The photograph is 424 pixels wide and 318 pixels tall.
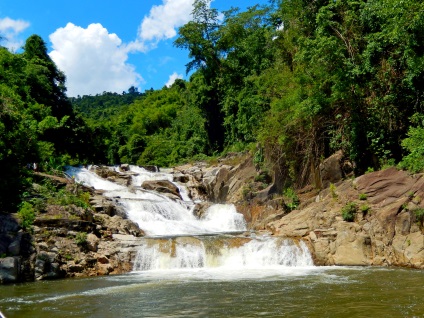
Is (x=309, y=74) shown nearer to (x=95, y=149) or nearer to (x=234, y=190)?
(x=234, y=190)

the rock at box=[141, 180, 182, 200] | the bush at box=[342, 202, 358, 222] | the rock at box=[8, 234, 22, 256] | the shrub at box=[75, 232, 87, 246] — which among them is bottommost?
the rock at box=[8, 234, 22, 256]

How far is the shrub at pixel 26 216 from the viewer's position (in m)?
16.3

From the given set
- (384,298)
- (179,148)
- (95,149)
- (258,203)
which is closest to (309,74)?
(258,203)

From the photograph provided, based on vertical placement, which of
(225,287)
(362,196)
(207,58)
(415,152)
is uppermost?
(207,58)

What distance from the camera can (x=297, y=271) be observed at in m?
14.4

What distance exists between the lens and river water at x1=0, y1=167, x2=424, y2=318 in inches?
340

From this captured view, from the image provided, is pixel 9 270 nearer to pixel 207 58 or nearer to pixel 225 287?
pixel 225 287

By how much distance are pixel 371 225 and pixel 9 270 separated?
1295cm

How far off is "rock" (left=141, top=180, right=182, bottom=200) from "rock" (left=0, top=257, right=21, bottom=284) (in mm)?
14893

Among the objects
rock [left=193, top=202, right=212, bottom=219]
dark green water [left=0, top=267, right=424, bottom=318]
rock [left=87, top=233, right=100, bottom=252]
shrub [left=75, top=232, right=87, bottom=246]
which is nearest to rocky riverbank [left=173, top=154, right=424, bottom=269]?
dark green water [left=0, top=267, right=424, bottom=318]

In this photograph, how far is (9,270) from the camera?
14.2 meters

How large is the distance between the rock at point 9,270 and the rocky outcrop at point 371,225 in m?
10.5

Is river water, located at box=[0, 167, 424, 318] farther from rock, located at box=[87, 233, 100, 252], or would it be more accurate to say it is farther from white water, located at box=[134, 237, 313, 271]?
rock, located at box=[87, 233, 100, 252]

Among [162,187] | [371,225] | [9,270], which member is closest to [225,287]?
[371,225]
